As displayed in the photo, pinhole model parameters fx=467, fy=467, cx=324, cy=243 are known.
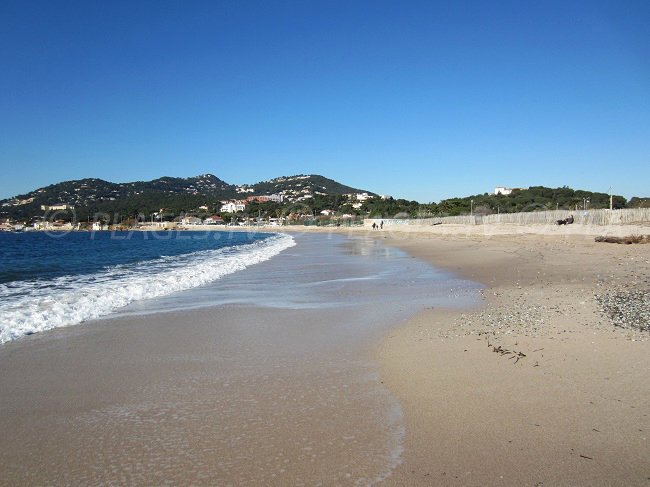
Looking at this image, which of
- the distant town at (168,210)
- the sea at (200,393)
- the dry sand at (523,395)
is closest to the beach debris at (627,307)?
the dry sand at (523,395)

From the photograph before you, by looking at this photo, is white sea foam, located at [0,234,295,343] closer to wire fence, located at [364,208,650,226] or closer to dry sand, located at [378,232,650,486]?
dry sand, located at [378,232,650,486]

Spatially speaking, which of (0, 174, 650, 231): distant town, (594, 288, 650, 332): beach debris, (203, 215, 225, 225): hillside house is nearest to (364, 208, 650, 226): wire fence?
(594, 288, 650, 332): beach debris

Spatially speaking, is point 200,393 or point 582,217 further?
point 582,217

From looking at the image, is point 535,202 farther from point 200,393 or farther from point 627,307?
point 200,393

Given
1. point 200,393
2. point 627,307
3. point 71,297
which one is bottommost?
point 71,297

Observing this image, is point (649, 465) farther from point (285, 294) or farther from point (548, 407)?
point (285, 294)

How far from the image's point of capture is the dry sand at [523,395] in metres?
2.75

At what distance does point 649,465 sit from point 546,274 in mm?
10086

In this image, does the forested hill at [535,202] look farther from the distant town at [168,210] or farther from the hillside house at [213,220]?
the hillside house at [213,220]

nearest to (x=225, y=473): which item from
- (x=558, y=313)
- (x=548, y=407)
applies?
(x=548, y=407)

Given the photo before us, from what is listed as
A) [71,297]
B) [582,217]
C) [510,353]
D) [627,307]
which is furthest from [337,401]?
[582,217]

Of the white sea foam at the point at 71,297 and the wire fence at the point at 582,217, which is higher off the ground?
the wire fence at the point at 582,217

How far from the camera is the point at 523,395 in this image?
12.6 ft

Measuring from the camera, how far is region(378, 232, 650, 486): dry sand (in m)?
2.75
